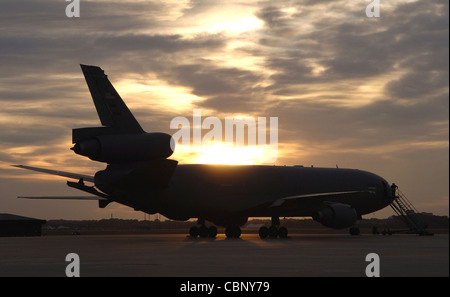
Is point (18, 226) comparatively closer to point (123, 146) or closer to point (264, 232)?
point (264, 232)

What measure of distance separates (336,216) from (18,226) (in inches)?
1316

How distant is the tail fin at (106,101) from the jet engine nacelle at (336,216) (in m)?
17.4

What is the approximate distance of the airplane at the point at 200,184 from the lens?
3459 cm

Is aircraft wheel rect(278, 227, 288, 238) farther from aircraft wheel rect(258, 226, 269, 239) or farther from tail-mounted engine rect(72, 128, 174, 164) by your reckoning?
tail-mounted engine rect(72, 128, 174, 164)

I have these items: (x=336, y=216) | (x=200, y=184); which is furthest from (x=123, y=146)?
(x=336, y=216)

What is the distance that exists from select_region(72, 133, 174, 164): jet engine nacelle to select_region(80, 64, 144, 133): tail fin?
1.76 m

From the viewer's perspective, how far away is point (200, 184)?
48844 mm

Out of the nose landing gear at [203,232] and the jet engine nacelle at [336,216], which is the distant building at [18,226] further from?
the jet engine nacelle at [336,216]

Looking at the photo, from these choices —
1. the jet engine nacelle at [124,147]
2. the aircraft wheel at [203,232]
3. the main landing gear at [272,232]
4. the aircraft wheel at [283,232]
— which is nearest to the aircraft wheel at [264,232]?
the main landing gear at [272,232]

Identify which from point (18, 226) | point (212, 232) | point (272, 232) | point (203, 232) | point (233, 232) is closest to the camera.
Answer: point (272, 232)

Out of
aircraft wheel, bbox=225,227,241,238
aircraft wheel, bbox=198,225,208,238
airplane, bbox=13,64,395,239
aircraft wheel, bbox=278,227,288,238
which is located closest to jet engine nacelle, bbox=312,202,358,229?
airplane, bbox=13,64,395,239

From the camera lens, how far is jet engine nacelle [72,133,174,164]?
33.9 meters

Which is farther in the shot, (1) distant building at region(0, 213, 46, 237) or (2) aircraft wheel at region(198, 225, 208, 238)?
(1) distant building at region(0, 213, 46, 237)

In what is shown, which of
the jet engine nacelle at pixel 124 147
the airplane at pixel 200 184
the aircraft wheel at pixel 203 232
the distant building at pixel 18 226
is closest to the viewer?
the jet engine nacelle at pixel 124 147
